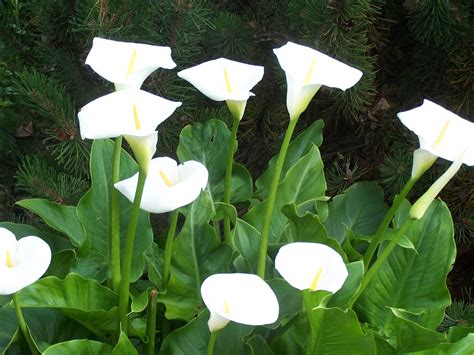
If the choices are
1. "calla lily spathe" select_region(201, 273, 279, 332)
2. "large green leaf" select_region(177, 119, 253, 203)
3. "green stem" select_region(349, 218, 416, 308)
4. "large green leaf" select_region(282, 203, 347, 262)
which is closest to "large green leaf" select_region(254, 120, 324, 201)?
"large green leaf" select_region(177, 119, 253, 203)

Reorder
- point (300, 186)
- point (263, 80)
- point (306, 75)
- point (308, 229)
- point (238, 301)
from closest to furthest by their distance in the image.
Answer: point (238, 301)
point (306, 75)
point (308, 229)
point (300, 186)
point (263, 80)

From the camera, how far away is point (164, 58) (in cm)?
74

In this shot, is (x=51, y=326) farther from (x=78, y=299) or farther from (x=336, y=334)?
(x=336, y=334)

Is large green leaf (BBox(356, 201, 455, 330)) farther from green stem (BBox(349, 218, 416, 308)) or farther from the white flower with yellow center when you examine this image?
the white flower with yellow center

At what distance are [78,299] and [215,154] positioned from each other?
0.96 ft

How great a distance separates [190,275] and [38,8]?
534mm

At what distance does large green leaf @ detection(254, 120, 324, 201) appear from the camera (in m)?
1.00

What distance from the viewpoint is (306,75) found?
0.73 metres

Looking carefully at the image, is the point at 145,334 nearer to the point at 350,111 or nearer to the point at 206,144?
the point at 206,144

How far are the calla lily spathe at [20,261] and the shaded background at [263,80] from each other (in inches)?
14.8

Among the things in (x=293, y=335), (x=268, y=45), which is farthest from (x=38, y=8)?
(x=293, y=335)

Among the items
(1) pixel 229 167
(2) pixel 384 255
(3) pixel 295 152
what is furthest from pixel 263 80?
(2) pixel 384 255

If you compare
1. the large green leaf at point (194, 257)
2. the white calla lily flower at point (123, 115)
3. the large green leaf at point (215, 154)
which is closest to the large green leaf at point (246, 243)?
the large green leaf at point (194, 257)

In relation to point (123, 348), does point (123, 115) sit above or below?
above
